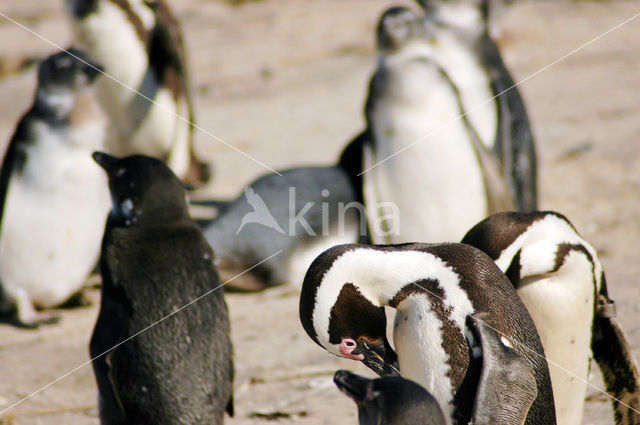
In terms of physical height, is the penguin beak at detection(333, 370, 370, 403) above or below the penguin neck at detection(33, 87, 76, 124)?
below

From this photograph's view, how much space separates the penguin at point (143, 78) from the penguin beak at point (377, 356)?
3122 millimetres

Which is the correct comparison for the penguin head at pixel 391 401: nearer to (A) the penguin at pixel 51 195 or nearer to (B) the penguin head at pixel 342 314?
(B) the penguin head at pixel 342 314

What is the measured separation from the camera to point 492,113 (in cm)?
423

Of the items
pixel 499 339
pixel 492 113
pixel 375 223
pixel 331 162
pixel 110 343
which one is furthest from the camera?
pixel 331 162

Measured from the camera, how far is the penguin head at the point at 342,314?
2.05 m

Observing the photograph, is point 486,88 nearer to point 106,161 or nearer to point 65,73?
point 65,73

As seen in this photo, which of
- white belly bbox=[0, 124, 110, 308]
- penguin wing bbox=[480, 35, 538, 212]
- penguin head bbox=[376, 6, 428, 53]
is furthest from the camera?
penguin wing bbox=[480, 35, 538, 212]

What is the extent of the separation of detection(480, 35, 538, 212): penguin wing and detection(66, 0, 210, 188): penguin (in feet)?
Result: 5.98

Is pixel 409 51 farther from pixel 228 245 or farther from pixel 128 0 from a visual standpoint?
pixel 128 0

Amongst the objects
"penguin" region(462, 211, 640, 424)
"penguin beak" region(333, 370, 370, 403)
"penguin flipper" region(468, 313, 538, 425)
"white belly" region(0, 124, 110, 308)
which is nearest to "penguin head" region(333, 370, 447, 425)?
"penguin beak" region(333, 370, 370, 403)

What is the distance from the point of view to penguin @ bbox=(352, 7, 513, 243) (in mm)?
3768

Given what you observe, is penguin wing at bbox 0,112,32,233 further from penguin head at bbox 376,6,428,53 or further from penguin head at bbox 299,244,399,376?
penguin head at bbox 299,244,399,376

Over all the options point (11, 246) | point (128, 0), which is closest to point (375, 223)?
point (11, 246)

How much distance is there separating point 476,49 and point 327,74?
299 cm
